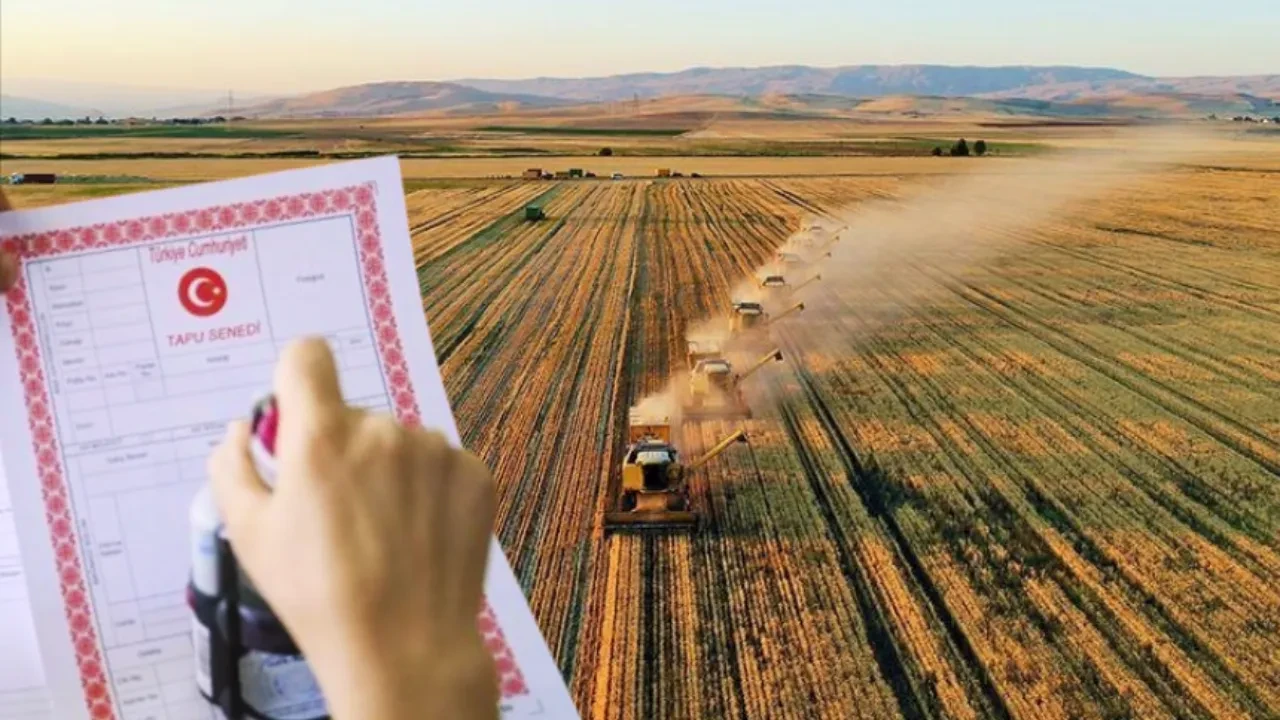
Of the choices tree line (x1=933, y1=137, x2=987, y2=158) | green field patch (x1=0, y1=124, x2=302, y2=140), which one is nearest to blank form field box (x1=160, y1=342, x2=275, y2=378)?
tree line (x1=933, y1=137, x2=987, y2=158)

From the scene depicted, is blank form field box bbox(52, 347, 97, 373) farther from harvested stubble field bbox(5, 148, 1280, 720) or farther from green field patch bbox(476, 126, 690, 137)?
green field patch bbox(476, 126, 690, 137)

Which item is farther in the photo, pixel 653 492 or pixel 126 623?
pixel 653 492

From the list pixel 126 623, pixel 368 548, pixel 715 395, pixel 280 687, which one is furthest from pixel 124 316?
pixel 715 395

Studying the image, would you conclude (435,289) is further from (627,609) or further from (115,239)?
(115,239)

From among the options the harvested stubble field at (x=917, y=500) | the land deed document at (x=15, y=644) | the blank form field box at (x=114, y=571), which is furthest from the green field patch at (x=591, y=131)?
the blank form field box at (x=114, y=571)

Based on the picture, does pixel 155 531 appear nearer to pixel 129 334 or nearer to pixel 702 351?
pixel 129 334

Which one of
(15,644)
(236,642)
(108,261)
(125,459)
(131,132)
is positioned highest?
(131,132)

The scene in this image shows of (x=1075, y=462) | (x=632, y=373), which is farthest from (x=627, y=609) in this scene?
(x=632, y=373)
